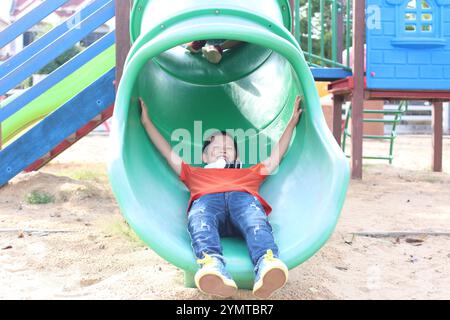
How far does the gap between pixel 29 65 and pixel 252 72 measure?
1.95 meters

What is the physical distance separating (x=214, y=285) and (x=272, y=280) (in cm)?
19

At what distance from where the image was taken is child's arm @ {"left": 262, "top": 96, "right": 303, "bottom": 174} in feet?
8.15

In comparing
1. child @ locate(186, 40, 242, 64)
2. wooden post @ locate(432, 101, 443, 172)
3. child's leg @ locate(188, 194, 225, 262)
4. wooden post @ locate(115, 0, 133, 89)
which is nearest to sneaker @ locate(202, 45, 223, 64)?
child @ locate(186, 40, 242, 64)

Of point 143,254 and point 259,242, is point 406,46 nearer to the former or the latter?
point 143,254

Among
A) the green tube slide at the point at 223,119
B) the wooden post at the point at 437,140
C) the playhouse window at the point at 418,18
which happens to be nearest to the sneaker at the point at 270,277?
the green tube slide at the point at 223,119

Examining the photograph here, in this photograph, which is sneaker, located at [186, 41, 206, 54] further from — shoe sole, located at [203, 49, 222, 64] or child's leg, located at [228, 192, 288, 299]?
child's leg, located at [228, 192, 288, 299]

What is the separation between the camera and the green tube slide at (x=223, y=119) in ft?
6.16

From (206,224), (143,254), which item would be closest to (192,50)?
(143,254)

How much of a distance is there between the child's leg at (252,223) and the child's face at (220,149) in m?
0.43

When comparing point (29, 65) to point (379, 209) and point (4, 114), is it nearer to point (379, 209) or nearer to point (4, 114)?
point (4, 114)

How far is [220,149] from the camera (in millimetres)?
2631

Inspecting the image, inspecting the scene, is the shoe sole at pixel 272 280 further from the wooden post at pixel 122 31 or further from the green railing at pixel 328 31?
the green railing at pixel 328 31

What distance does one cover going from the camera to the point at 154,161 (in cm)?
256

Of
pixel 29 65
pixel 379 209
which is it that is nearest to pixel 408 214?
pixel 379 209
